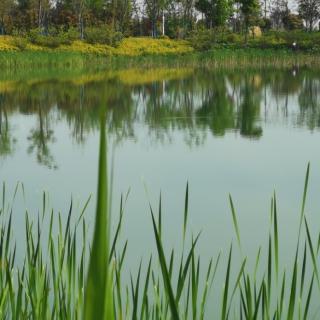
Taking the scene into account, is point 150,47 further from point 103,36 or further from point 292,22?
point 292,22

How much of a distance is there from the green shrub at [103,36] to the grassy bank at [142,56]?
0.33m

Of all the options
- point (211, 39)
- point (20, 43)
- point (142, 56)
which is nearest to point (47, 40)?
point (20, 43)

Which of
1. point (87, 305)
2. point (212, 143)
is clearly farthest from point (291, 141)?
point (87, 305)

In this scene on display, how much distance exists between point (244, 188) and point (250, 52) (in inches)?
856

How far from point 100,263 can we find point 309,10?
119ft

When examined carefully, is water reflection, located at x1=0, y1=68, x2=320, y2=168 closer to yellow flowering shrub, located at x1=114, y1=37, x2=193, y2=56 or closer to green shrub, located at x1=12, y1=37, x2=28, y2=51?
green shrub, located at x1=12, y1=37, x2=28, y2=51

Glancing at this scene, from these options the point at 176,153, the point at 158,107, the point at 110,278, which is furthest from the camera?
the point at 158,107

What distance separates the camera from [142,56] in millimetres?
24359

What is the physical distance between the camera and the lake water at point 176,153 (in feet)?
12.6

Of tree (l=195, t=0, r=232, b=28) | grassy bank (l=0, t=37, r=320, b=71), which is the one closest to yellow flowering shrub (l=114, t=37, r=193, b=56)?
grassy bank (l=0, t=37, r=320, b=71)

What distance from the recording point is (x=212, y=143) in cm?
664

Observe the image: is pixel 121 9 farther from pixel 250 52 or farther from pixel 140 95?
pixel 140 95

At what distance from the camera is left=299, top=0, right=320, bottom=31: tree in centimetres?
3438

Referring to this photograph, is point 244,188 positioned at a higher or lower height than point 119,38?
lower
